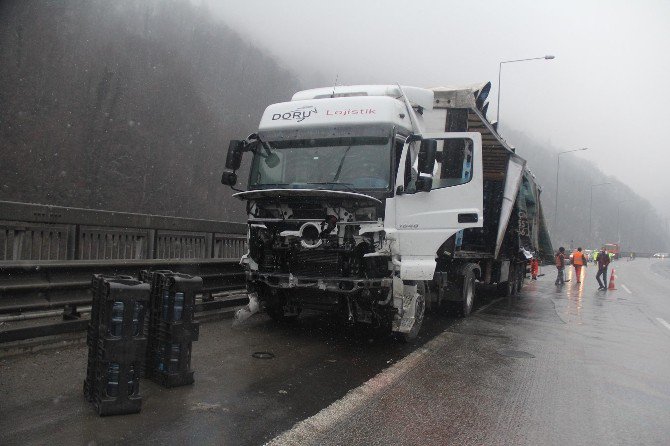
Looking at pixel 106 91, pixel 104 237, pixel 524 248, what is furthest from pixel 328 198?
pixel 106 91

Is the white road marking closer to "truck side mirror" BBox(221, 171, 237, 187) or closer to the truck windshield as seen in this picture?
the truck windshield

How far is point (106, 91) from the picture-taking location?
219 feet

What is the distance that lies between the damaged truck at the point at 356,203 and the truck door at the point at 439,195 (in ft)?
0.05

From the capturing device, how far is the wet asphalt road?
3.73 m

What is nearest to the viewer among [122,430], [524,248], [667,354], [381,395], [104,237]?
[122,430]

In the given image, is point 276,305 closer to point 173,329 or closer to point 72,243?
point 173,329

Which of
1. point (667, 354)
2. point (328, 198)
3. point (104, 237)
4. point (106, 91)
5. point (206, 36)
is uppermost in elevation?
point (206, 36)

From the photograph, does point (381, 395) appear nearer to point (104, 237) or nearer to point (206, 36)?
point (104, 237)

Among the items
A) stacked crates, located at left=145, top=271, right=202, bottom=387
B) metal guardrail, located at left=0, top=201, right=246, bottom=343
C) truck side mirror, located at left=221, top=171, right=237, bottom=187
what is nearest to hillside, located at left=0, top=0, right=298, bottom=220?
metal guardrail, located at left=0, top=201, right=246, bottom=343

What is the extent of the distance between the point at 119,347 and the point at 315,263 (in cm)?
277

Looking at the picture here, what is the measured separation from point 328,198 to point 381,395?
236 centimetres

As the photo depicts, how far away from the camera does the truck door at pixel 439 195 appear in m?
6.51

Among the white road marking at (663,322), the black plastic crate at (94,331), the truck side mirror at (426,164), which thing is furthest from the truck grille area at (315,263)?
the white road marking at (663,322)

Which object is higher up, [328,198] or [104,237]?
[328,198]
